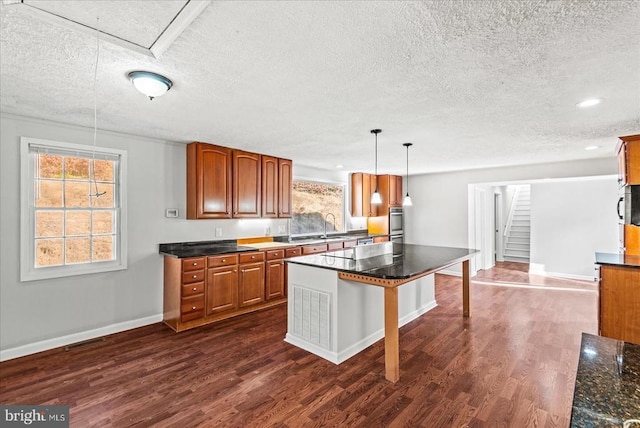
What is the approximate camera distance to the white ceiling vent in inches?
54.4

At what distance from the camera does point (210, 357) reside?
9.86 ft

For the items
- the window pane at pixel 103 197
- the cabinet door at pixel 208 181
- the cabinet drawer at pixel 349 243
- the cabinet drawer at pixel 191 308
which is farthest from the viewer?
the cabinet drawer at pixel 349 243

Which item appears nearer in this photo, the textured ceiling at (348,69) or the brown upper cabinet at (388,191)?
the textured ceiling at (348,69)

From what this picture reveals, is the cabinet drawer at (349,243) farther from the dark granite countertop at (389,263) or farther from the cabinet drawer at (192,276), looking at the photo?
the cabinet drawer at (192,276)

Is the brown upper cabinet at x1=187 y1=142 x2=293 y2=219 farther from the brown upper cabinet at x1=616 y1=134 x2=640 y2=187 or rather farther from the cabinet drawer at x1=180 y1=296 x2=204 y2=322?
the brown upper cabinet at x1=616 y1=134 x2=640 y2=187

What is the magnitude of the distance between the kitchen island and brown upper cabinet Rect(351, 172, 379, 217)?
3.34 m

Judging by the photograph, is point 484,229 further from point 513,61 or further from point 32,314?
point 32,314

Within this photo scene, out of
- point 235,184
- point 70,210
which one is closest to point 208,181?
point 235,184

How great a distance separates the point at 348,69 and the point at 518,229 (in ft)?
28.6

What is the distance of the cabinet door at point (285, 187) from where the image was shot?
514 cm

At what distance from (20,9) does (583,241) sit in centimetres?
860

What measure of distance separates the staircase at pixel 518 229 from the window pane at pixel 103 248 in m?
9.22

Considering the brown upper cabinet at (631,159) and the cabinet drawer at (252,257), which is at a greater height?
the brown upper cabinet at (631,159)

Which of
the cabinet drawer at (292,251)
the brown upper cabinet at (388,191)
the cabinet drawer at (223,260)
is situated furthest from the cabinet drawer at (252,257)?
the brown upper cabinet at (388,191)
